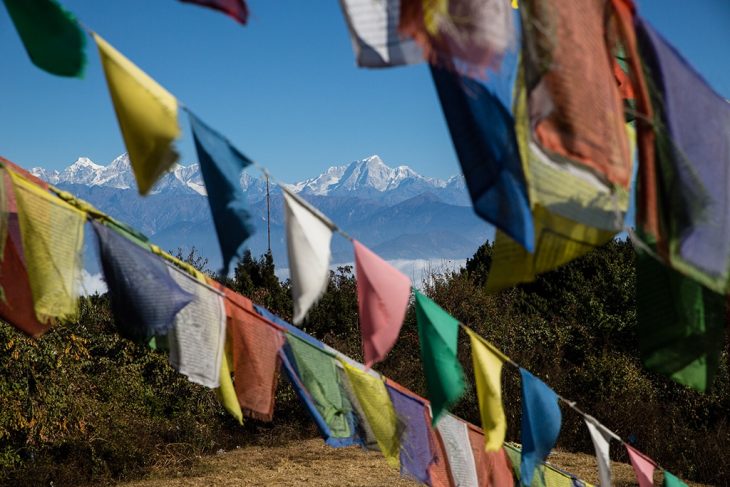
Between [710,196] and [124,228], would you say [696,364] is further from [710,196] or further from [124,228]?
[124,228]

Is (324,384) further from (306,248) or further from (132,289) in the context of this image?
(306,248)

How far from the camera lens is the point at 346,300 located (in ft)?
71.3

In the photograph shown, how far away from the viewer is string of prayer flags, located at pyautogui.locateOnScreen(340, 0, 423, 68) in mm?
1981

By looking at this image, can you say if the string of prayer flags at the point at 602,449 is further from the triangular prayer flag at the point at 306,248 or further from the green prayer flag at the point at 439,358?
the triangular prayer flag at the point at 306,248

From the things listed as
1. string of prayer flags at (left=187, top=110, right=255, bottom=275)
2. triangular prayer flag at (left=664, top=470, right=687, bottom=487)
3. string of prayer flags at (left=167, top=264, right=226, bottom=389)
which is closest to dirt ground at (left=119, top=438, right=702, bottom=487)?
triangular prayer flag at (left=664, top=470, right=687, bottom=487)

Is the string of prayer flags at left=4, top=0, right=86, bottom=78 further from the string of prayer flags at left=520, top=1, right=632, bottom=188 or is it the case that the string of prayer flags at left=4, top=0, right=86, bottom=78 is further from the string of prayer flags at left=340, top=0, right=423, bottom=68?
the string of prayer flags at left=520, top=1, right=632, bottom=188

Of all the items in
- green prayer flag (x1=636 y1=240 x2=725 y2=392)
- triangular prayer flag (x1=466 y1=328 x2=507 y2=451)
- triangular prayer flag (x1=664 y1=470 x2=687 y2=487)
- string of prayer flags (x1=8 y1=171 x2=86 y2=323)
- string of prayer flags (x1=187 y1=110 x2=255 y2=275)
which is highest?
string of prayer flags (x1=187 y1=110 x2=255 y2=275)

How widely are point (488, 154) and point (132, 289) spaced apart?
5.94ft

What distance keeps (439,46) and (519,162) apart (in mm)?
394

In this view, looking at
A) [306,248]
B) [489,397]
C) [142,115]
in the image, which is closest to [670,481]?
[489,397]

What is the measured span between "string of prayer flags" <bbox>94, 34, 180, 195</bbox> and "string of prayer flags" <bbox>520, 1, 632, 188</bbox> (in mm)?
1055

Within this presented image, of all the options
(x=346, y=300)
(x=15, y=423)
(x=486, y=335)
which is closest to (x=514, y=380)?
(x=486, y=335)

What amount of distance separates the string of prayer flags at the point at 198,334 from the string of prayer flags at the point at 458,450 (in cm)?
165

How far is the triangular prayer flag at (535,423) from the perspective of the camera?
13.6 feet
